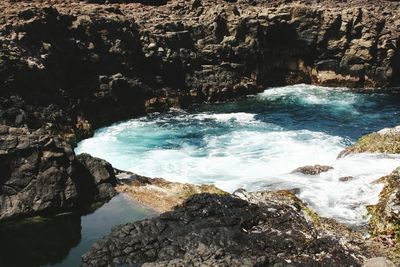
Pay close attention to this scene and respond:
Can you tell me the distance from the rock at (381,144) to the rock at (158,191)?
11.3 m

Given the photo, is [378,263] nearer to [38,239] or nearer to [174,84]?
[38,239]

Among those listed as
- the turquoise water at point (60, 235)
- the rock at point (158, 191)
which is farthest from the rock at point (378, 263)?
the rock at point (158, 191)

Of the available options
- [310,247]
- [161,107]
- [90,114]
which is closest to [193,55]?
[161,107]

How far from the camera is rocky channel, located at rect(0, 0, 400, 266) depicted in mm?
19859

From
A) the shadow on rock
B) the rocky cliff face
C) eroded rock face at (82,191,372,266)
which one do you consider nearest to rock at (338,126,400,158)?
eroded rock face at (82,191,372,266)

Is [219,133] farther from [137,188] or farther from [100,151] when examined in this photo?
[137,188]

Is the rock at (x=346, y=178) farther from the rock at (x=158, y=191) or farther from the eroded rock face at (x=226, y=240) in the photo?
the eroded rock face at (x=226, y=240)

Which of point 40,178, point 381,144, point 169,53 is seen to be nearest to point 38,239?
point 40,178

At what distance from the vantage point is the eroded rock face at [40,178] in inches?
1095

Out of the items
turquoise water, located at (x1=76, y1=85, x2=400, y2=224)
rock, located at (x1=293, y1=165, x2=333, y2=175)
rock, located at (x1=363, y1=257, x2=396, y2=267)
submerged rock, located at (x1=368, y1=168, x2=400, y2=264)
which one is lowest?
turquoise water, located at (x1=76, y1=85, x2=400, y2=224)

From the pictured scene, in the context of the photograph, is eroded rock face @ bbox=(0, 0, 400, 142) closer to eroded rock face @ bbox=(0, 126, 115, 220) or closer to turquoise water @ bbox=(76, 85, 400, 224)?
turquoise water @ bbox=(76, 85, 400, 224)

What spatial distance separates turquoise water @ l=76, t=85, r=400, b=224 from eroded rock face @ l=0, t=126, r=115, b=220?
8061 millimetres

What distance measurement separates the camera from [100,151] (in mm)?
43500

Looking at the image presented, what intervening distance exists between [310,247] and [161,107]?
1587 inches
